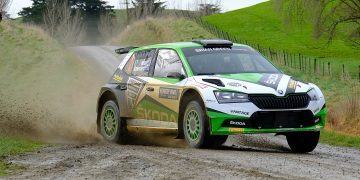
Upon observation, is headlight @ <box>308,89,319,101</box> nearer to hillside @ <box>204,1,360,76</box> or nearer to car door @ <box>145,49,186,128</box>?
car door @ <box>145,49,186,128</box>

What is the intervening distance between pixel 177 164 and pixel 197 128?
2.21 meters

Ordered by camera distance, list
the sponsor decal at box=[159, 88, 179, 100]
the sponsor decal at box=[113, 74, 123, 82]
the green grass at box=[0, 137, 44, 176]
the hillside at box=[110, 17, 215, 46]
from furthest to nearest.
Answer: the hillside at box=[110, 17, 215, 46] < the sponsor decal at box=[113, 74, 123, 82] < the sponsor decal at box=[159, 88, 179, 100] < the green grass at box=[0, 137, 44, 176]

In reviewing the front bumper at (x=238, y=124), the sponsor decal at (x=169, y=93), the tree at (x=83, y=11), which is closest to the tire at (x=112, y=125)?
the sponsor decal at (x=169, y=93)

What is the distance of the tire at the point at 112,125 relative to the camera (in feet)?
39.9

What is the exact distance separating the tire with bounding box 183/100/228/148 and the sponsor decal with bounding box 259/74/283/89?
37.9 inches

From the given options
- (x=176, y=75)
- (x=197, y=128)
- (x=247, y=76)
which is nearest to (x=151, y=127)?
(x=176, y=75)

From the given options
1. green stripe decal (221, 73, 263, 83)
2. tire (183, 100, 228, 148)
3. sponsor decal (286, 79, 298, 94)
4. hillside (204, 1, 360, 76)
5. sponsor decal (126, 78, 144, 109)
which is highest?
green stripe decal (221, 73, 263, 83)

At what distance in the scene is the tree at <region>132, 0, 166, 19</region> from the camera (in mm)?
83688


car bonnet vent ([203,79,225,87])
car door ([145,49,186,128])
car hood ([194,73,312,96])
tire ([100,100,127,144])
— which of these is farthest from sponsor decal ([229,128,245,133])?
tire ([100,100,127,144])

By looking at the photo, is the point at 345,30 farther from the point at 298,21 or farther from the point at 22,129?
the point at 22,129

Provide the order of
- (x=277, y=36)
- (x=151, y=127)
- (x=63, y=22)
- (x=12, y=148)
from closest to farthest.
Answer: (x=12, y=148), (x=151, y=127), (x=63, y=22), (x=277, y=36)

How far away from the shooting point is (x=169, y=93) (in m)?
10.9

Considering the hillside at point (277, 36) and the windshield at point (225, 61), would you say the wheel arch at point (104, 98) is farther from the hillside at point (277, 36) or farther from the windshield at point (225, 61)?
the hillside at point (277, 36)

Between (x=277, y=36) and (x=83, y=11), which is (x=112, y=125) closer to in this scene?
(x=277, y=36)
